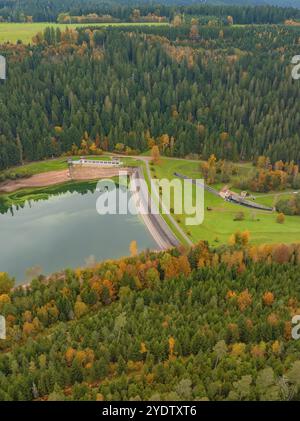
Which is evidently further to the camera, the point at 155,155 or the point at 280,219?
the point at 155,155

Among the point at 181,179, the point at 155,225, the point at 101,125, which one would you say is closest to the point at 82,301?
the point at 155,225

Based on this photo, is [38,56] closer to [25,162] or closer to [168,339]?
[25,162]

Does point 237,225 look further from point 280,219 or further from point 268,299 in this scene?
point 268,299

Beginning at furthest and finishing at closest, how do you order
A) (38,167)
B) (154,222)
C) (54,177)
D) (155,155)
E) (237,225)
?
1. (155,155)
2. (38,167)
3. (54,177)
4. (154,222)
5. (237,225)

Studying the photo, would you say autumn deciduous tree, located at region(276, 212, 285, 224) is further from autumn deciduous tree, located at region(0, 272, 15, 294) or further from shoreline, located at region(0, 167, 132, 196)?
autumn deciduous tree, located at region(0, 272, 15, 294)

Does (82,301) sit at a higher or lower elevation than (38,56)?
lower

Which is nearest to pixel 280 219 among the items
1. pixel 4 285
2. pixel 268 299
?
pixel 268 299

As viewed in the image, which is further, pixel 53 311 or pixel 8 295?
pixel 8 295
